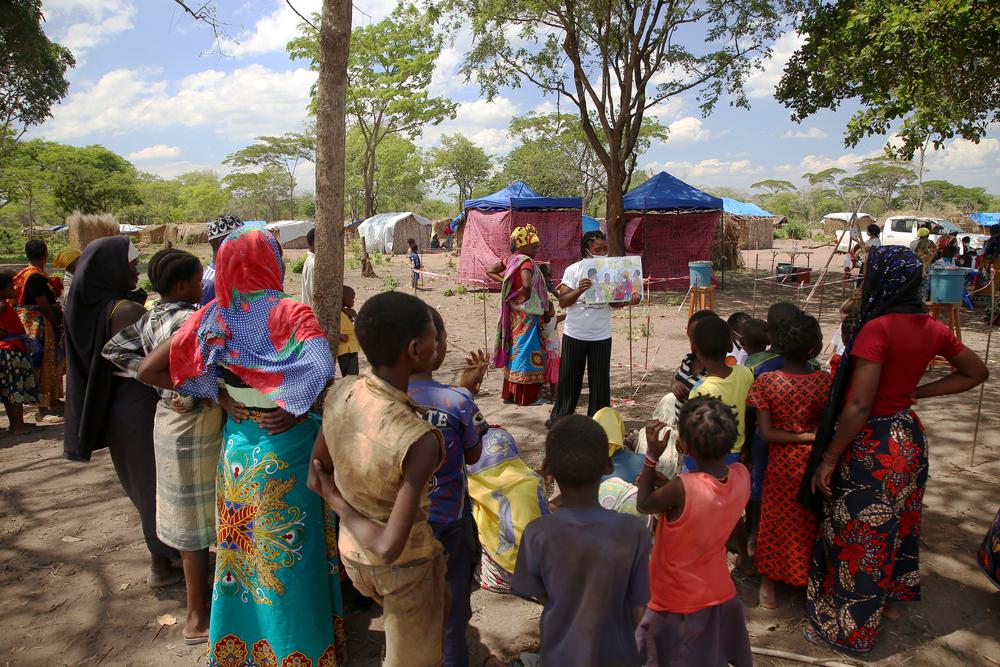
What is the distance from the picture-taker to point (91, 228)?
7.54 m

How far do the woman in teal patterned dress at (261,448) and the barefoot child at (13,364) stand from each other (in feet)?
14.6

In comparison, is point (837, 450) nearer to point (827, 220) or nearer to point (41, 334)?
point (41, 334)

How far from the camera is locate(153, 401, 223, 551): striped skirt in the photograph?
262cm

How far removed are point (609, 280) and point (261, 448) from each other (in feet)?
11.4

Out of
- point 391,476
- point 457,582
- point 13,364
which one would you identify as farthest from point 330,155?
point 13,364

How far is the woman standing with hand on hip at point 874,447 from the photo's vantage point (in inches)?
95.6

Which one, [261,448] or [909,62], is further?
[909,62]

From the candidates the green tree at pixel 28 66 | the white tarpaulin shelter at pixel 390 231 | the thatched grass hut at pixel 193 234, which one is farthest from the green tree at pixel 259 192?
the green tree at pixel 28 66

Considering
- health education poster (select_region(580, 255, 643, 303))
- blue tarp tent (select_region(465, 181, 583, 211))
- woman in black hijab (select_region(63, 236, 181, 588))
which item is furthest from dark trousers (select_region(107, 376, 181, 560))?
blue tarp tent (select_region(465, 181, 583, 211))

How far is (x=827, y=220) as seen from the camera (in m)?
Answer: 45.0

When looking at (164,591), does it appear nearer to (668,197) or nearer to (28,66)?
(668,197)

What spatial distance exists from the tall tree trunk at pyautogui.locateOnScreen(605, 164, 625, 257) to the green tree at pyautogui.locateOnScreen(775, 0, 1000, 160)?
4.43 m

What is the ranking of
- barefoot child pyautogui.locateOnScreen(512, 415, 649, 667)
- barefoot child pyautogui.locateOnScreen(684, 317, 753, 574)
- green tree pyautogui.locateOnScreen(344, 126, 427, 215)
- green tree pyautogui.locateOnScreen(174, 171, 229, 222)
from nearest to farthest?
1. barefoot child pyautogui.locateOnScreen(512, 415, 649, 667)
2. barefoot child pyautogui.locateOnScreen(684, 317, 753, 574)
3. green tree pyautogui.locateOnScreen(344, 126, 427, 215)
4. green tree pyautogui.locateOnScreen(174, 171, 229, 222)

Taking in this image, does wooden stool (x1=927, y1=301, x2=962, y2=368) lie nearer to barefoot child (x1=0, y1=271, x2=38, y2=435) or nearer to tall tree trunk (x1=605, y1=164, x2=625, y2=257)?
tall tree trunk (x1=605, y1=164, x2=625, y2=257)
